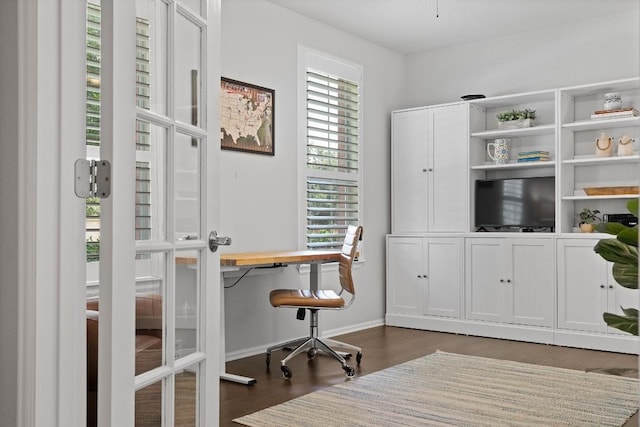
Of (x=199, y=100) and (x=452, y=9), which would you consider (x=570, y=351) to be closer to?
(x=452, y=9)

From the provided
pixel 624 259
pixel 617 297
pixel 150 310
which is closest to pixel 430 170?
pixel 617 297

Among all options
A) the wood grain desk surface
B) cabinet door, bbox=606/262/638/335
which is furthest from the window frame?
cabinet door, bbox=606/262/638/335

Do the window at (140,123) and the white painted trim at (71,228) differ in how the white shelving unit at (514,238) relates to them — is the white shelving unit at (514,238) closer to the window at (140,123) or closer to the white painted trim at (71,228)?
the window at (140,123)

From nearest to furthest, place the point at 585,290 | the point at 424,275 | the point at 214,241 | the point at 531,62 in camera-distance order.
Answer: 1. the point at 214,241
2. the point at 585,290
3. the point at 531,62
4. the point at 424,275

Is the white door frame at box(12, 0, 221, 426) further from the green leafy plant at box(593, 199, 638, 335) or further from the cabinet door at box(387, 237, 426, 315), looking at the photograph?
the cabinet door at box(387, 237, 426, 315)

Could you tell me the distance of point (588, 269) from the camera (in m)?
5.01

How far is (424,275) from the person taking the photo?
5938mm

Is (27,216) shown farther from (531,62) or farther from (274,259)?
(531,62)

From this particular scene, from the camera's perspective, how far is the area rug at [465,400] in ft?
10.4

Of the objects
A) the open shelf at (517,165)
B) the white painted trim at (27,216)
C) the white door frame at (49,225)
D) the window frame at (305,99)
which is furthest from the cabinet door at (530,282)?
the white painted trim at (27,216)

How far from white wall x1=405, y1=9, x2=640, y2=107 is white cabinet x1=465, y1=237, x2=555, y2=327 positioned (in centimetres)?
147

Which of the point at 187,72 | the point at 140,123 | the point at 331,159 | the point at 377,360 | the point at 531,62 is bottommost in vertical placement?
the point at 377,360

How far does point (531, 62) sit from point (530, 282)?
2.00m

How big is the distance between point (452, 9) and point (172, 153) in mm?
3970
